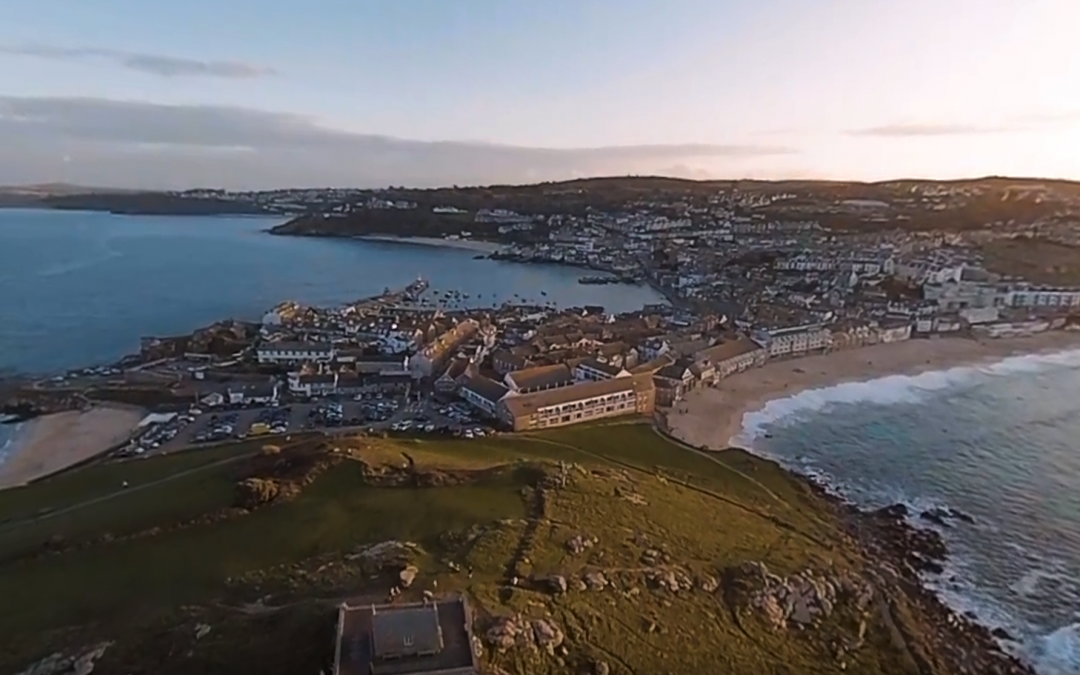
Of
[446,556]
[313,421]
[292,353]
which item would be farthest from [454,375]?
[446,556]

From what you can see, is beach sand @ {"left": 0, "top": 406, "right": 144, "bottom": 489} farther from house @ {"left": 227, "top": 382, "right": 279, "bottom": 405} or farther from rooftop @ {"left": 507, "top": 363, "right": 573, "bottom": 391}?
rooftop @ {"left": 507, "top": 363, "right": 573, "bottom": 391}

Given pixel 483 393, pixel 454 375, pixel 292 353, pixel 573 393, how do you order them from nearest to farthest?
1. pixel 573 393
2. pixel 483 393
3. pixel 454 375
4. pixel 292 353

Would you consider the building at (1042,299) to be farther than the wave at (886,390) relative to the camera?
Yes

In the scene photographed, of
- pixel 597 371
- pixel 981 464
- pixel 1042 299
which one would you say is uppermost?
pixel 597 371

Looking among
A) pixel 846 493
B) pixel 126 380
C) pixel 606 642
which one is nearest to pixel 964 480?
pixel 846 493

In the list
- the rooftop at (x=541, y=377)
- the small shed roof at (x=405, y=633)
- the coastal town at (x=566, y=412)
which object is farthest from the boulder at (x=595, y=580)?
the rooftop at (x=541, y=377)

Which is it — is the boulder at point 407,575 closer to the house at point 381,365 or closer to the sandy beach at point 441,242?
the house at point 381,365

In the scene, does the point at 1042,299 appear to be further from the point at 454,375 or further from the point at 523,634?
the point at 523,634
